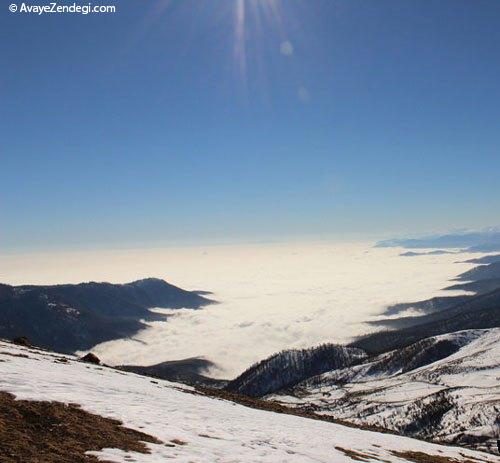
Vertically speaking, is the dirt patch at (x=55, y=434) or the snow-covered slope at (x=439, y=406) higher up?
the dirt patch at (x=55, y=434)

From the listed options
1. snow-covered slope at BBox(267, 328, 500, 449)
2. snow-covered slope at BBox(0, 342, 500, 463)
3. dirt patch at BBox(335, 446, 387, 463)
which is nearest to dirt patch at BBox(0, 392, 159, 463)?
snow-covered slope at BBox(0, 342, 500, 463)

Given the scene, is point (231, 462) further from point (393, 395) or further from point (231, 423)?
point (393, 395)

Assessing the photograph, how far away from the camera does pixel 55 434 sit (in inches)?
694

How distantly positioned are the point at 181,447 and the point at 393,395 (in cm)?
18482

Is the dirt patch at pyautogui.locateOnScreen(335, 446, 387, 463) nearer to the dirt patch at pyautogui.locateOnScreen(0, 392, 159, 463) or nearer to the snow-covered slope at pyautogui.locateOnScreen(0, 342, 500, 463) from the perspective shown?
the snow-covered slope at pyautogui.locateOnScreen(0, 342, 500, 463)

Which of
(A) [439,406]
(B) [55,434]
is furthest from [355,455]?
(A) [439,406]

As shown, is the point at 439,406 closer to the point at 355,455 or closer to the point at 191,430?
the point at 355,455

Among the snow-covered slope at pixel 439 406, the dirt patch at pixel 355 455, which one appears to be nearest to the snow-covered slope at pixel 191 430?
the dirt patch at pixel 355 455

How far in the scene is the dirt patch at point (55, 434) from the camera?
15234 mm

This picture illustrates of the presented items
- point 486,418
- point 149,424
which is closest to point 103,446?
point 149,424

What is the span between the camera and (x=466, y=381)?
7180 inches

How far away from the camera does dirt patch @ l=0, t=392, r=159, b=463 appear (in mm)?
15234

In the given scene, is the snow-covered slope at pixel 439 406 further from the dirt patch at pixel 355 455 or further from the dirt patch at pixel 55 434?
the dirt patch at pixel 55 434

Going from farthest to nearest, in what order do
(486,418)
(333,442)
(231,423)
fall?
(486,418) < (333,442) < (231,423)
